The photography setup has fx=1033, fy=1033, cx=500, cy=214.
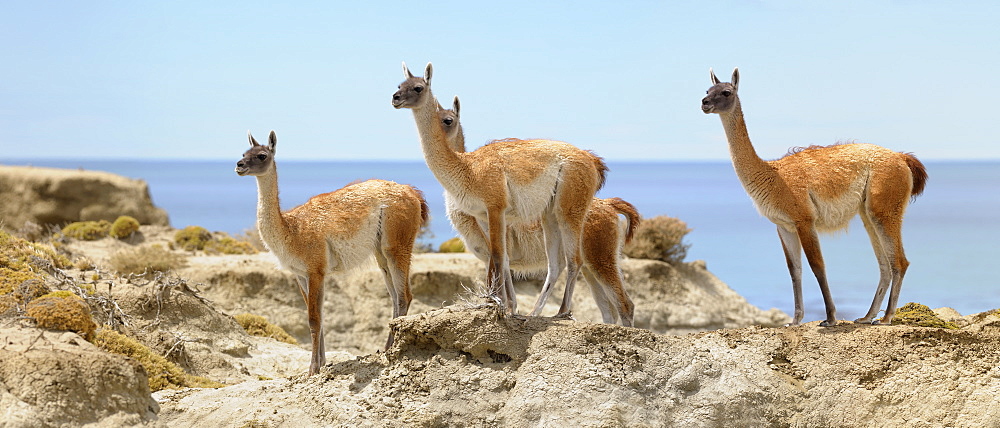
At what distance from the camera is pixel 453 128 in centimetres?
1326

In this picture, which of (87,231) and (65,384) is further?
(87,231)

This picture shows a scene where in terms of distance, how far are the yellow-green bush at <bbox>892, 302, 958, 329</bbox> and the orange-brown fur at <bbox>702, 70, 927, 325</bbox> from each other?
23 centimetres

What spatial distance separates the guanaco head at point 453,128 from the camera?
1312 cm

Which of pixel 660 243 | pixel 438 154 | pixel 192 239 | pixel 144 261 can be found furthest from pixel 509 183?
pixel 192 239

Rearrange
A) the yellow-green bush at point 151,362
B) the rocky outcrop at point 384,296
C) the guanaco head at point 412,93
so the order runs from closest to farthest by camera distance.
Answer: the guanaco head at point 412,93, the yellow-green bush at point 151,362, the rocky outcrop at point 384,296

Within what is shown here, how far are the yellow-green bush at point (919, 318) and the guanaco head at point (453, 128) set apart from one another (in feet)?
18.2

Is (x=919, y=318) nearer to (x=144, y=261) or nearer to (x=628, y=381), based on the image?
(x=628, y=381)

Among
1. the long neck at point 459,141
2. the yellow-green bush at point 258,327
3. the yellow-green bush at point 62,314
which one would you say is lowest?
the yellow-green bush at point 258,327

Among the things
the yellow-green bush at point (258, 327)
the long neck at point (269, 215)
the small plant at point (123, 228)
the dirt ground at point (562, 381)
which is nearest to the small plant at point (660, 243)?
the yellow-green bush at point (258, 327)

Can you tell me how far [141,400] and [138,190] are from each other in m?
23.4

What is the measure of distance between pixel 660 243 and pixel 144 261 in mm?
12205

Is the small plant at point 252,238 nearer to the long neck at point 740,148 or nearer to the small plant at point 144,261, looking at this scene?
the small plant at point 144,261

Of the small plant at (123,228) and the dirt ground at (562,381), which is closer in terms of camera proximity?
the dirt ground at (562,381)

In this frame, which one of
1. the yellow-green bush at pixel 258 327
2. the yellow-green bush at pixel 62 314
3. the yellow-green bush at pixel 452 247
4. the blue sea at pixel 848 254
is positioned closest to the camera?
the yellow-green bush at pixel 62 314
